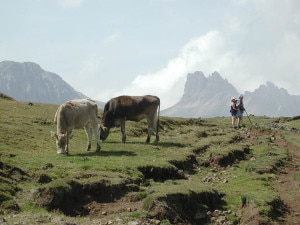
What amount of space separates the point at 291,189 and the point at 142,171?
684 cm

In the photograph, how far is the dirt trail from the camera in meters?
16.3

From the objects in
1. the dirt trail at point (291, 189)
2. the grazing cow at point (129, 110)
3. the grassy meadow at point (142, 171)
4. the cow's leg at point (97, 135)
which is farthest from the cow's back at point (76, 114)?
the dirt trail at point (291, 189)

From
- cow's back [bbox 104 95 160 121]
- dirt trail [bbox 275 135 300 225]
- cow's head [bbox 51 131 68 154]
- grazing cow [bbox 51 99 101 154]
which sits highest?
cow's back [bbox 104 95 160 121]

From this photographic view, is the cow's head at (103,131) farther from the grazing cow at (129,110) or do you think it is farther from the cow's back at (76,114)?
the cow's back at (76,114)

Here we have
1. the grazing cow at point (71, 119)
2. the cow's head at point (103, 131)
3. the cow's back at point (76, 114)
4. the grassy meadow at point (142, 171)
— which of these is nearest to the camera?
the grassy meadow at point (142, 171)

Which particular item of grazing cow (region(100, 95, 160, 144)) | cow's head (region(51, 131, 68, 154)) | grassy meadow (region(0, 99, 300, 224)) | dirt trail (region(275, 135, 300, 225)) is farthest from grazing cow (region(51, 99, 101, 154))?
dirt trail (region(275, 135, 300, 225))

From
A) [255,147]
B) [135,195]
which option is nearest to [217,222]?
[135,195]

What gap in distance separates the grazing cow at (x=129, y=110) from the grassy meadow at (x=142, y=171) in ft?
4.23

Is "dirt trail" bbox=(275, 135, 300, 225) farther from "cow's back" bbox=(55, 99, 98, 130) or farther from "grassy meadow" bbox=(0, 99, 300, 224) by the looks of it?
"cow's back" bbox=(55, 99, 98, 130)

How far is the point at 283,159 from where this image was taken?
86.9ft

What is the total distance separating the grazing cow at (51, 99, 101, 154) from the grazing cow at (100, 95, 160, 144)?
3.79 metres

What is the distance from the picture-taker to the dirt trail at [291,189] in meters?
16.3

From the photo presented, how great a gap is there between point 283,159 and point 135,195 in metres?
13.6

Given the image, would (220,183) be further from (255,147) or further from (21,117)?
(21,117)
